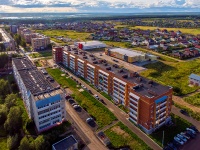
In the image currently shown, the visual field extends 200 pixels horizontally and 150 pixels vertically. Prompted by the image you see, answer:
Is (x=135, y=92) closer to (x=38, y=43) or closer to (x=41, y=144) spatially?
(x=41, y=144)

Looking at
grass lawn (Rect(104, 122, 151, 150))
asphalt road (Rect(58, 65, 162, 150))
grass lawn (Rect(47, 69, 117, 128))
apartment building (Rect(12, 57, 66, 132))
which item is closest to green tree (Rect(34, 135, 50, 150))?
apartment building (Rect(12, 57, 66, 132))

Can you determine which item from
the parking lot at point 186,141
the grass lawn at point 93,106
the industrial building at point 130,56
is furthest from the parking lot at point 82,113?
the industrial building at point 130,56

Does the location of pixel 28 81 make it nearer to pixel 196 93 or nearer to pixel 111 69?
pixel 111 69

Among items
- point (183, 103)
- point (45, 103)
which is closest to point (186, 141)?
point (183, 103)

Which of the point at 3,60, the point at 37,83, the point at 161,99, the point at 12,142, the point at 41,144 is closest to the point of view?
the point at 41,144

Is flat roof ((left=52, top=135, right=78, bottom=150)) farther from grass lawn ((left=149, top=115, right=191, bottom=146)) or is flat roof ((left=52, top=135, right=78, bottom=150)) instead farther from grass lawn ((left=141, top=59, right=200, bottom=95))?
grass lawn ((left=141, top=59, right=200, bottom=95))

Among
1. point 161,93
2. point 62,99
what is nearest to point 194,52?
point 161,93
